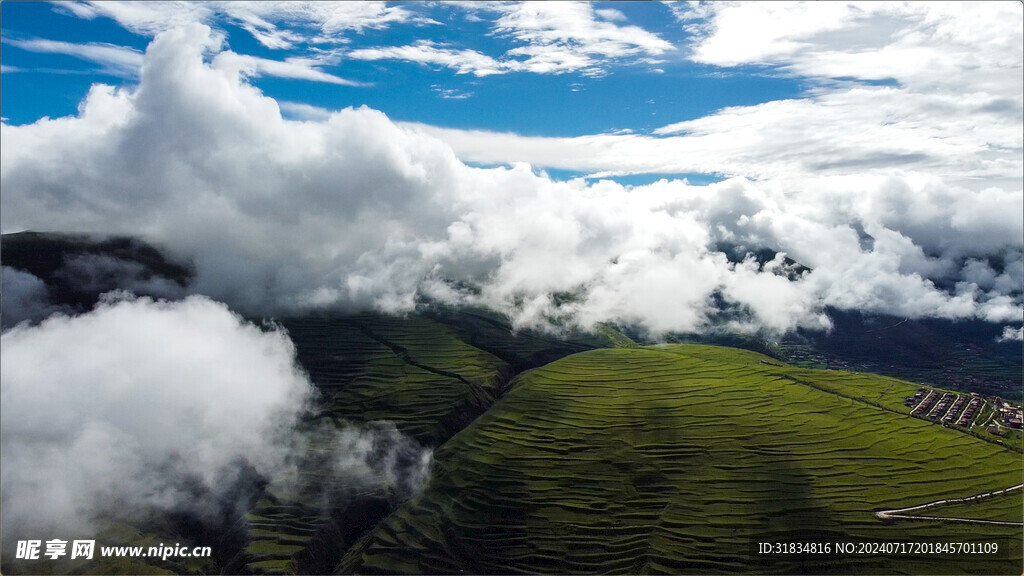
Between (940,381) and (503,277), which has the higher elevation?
(503,277)

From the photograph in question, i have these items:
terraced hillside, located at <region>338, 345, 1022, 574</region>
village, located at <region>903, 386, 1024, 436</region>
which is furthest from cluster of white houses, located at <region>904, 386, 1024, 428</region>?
terraced hillside, located at <region>338, 345, 1022, 574</region>

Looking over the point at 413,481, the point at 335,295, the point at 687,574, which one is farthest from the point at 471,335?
the point at 687,574

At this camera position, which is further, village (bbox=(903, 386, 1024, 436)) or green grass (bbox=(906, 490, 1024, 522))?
village (bbox=(903, 386, 1024, 436))

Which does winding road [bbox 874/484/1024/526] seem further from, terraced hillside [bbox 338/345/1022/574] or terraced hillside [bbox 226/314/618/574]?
terraced hillside [bbox 226/314/618/574]

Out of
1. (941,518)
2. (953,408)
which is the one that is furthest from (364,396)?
(953,408)

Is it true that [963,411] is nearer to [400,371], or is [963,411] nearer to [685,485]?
[685,485]

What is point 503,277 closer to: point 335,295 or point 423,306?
point 423,306

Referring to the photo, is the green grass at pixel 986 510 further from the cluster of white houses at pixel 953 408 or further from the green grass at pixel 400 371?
the green grass at pixel 400 371
